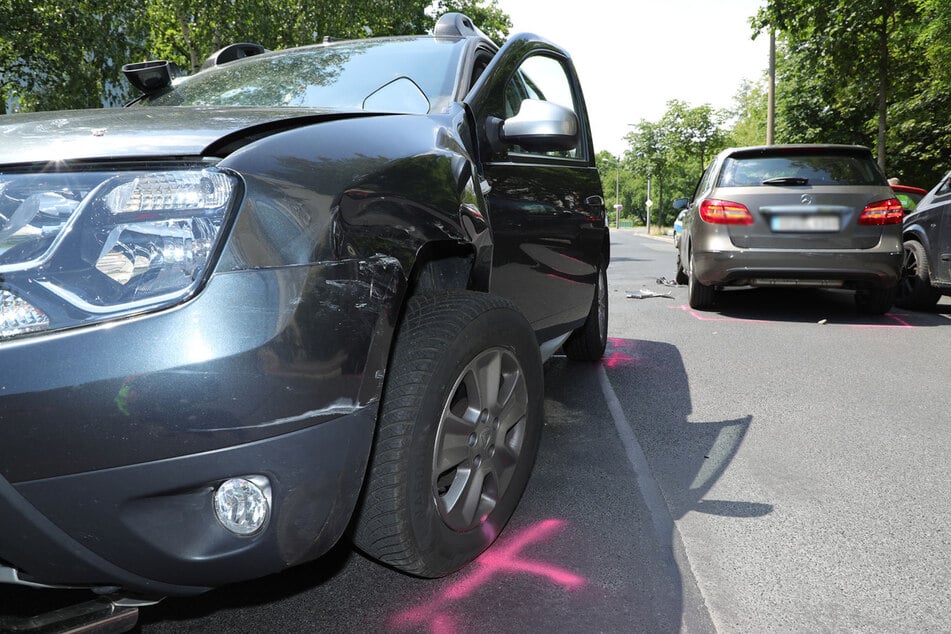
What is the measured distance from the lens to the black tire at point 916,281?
7.54 metres

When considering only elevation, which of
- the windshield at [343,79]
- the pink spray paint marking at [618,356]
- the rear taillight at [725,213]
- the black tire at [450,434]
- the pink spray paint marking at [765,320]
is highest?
the windshield at [343,79]

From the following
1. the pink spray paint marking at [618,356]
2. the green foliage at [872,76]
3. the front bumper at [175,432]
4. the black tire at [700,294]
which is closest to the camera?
the front bumper at [175,432]

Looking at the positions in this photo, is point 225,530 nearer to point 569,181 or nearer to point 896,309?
point 569,181

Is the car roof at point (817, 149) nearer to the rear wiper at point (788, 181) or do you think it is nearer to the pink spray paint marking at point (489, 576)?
the rear wiper at point (788, 181)

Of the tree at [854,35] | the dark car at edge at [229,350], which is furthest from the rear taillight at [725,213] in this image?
the tree at [854,35]

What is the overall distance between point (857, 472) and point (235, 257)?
A: 110 inches

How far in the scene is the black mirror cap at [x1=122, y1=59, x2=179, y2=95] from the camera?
3475mm

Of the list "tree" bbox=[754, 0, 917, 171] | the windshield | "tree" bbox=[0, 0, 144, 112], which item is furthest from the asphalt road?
"tree" bbox=[754, 0, 917, 171]

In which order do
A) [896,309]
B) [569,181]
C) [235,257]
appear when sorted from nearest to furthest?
[235,257], [569,181], [896,309]

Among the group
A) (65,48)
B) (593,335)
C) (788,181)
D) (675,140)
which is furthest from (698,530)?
(675,140)

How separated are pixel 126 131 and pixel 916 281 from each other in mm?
7908

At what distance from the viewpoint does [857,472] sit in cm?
323

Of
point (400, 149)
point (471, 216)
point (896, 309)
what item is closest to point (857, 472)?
point (471, 216)

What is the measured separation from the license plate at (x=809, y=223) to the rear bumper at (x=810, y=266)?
21cm
